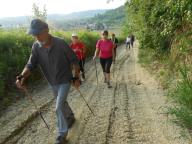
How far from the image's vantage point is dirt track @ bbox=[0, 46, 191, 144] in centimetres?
802

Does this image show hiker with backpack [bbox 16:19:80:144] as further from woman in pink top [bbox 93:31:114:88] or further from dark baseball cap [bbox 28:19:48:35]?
woman in pink top [bbox 93:31:114:88]

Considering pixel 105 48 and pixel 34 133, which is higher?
pixel 105 48

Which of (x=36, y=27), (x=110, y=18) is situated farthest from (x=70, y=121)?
(x=110, y=18)

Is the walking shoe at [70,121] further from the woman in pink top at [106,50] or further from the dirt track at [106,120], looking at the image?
the woman in pink top at [106,50]

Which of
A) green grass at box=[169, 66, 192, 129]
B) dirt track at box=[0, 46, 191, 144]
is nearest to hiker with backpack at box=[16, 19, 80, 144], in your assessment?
dirt track at box=[0, 46, 191, 144]

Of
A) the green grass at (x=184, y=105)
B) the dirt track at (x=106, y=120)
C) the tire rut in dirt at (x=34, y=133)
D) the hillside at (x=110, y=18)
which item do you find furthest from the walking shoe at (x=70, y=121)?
the hillside at (x=110, y=18)

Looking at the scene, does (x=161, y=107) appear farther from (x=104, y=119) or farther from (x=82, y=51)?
(x=82, y=51)

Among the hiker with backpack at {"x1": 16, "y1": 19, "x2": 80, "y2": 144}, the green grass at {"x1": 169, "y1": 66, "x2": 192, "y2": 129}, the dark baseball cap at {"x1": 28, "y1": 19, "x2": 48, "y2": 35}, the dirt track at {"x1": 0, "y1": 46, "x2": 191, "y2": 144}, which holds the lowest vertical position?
the dirt track at {"x1": 0, "y1": 46, "x2": 191, "y2": 144}

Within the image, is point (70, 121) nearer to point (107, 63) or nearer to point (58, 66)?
point (58, 66)

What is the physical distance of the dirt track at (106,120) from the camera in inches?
316

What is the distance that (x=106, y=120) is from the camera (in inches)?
368

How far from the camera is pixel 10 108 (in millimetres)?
11266

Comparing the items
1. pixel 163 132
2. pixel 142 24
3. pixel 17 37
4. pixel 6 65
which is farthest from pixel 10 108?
pixel 142 24

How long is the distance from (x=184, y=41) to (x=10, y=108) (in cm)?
539
